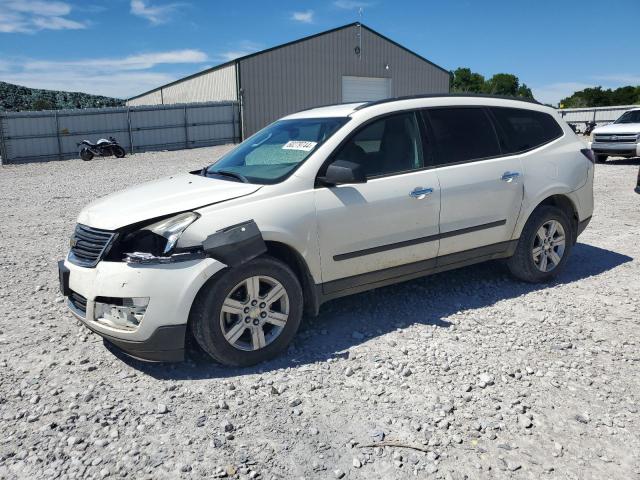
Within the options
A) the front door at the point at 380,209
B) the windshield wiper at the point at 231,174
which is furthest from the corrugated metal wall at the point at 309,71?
the front door at the point at 380,209

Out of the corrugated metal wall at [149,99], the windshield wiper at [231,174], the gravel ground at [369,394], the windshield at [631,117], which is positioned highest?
the corrugated metal wall at [149,99]

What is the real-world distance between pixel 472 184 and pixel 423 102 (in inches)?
32.6

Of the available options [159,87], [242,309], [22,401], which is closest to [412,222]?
[242,309]

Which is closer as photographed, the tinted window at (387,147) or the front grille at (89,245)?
the front grille at (89,245)

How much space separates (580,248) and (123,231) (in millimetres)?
5441

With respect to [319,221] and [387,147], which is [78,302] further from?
[387,147]

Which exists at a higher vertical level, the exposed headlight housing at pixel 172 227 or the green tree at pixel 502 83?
the green tree at pixel 502 83

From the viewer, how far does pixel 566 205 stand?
17.4 feet

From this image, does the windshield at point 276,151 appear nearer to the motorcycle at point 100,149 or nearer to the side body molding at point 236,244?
the side body molding at point 236,244

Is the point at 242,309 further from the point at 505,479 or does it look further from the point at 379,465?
the point at 505,479

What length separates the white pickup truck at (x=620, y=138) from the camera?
49.6 feet

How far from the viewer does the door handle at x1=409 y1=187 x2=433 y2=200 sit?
421 centimetres

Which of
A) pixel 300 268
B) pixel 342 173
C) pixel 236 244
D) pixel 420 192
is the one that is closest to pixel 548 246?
pixel 420 192

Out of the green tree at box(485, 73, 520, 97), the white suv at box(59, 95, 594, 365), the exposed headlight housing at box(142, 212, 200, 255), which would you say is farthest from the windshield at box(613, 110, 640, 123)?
the green tree at box(485, 73, 520, 97)
